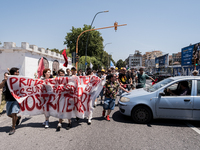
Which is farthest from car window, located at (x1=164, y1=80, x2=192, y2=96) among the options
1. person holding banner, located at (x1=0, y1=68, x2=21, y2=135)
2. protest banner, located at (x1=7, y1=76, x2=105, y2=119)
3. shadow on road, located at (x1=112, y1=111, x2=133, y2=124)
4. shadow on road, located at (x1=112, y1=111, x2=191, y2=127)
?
person holding banner, located at (x1=0, y1=68, x2=21, y2=135)

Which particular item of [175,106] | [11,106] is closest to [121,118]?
[175,106]

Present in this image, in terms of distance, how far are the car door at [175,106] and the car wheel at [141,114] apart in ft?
1.01

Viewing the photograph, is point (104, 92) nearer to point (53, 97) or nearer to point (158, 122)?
point (53, 97)

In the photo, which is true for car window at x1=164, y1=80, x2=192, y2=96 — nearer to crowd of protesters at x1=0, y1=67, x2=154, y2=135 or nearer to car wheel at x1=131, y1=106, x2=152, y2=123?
car wheel at x1=131, y1=106, x2=152, y2=123

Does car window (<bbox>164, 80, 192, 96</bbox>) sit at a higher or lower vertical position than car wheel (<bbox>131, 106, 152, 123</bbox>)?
higher

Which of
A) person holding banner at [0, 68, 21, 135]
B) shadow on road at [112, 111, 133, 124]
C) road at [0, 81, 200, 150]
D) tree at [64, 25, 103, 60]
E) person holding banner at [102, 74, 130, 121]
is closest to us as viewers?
road at [0, 81, 200, 150]

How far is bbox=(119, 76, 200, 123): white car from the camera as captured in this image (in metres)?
5.01

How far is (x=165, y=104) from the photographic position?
5.11 meters

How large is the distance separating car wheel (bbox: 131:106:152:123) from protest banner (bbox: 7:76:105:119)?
1.49 metres

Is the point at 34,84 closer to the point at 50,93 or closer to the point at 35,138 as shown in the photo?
the point at 50,93

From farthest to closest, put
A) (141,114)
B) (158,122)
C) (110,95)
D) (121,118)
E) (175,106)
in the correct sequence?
(121,118), (110,95), (158,122), (141,114), (175,106)

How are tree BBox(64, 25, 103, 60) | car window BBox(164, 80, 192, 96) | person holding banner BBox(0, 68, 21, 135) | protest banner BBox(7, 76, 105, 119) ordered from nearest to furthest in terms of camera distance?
person holding banner BBox(0, 68, 21, 135) → protest banner BBox(7, 76, 105, 119) → car window BBox(164, 80, 192, 96) → tree BBox(64, 25, 103, 60)

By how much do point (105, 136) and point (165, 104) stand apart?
2210 millimetres

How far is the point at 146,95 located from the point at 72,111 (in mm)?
2450
